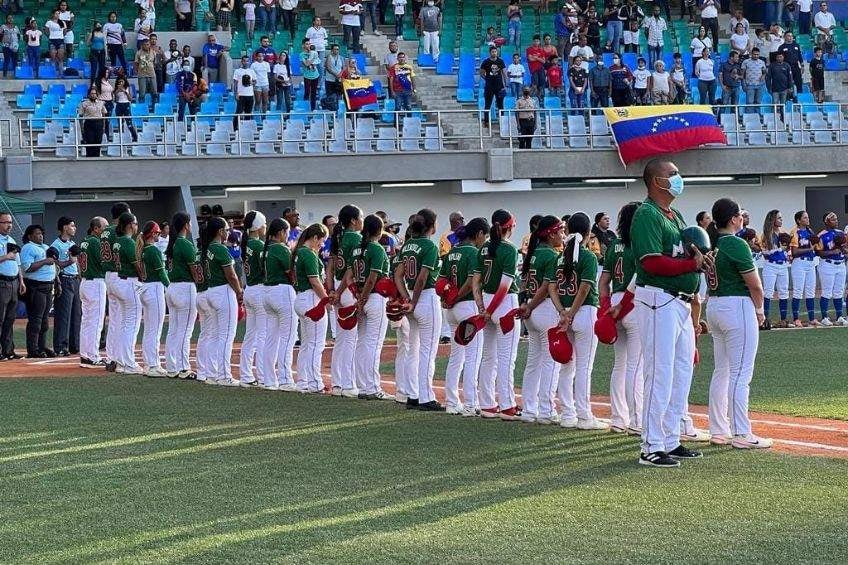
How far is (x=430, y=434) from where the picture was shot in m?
11.6

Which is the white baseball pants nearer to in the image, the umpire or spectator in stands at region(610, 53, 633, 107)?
the umpire

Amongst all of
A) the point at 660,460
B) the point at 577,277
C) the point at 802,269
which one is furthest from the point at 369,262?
the point at 802,269

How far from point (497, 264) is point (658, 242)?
3211mm

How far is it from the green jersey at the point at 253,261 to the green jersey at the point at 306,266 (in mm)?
676

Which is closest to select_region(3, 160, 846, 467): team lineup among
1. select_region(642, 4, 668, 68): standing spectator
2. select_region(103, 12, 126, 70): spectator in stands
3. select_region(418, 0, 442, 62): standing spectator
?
select_region(103, 12, 126, 70): spectator in stands

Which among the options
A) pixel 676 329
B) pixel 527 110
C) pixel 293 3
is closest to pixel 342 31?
pixel 293 3

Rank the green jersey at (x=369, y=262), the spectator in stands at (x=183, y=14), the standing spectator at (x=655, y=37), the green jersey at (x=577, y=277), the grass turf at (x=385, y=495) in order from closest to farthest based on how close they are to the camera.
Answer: the grass turf at (x=385, y=495)
the green jersey at (x=577, y=277)
the green jersey at (x=369, y=262)
the standing spectator at (x=655, y=37)
the spectator in stands at (x=183, y=14)

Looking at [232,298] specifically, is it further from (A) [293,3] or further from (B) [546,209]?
(A) [293,3]

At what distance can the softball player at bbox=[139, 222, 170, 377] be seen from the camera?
1709 cm

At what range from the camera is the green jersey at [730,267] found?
1048cm

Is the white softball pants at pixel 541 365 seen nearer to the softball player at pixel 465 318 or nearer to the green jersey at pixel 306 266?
the softball player at pixel 465 318

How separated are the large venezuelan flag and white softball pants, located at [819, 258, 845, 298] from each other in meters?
8.32

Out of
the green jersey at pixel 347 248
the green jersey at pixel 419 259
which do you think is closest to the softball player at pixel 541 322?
Answer: the green jersey at pixel 419 259

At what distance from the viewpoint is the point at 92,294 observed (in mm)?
18297
